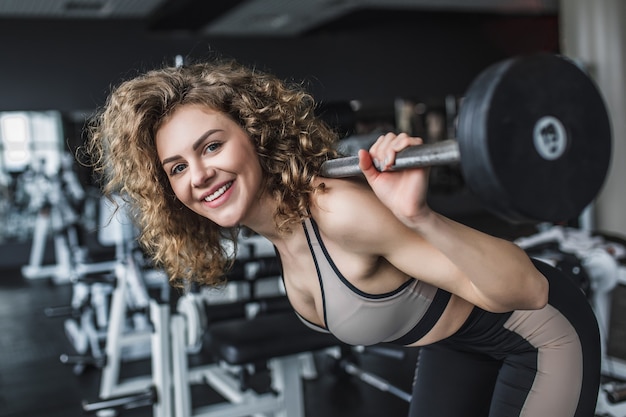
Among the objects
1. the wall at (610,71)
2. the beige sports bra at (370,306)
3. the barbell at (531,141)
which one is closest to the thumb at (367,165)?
the barbell at (531,141)

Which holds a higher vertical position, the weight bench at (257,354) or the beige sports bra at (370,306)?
the beige sports bra at (370,306)

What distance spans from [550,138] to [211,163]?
53cm

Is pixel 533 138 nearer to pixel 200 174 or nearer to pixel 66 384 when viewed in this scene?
pixel 200 174

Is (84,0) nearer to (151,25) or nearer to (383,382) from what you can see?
(151,25)

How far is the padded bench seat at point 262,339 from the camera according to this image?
2.10 meters

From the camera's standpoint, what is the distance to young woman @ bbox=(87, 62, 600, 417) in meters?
0.96

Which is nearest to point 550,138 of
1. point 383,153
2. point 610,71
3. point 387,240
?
point 383,153

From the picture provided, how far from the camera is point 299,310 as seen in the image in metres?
1.28

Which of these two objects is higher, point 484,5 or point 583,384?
point 484,5

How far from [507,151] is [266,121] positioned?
0.54 m

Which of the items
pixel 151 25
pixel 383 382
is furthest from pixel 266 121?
pixel 151 25

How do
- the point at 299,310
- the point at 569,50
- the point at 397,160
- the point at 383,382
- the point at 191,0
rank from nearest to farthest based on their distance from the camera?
the point at 397,160 → the point at 299,310 → the point at 383,382 → the point at 569,50 → the point at 191,0

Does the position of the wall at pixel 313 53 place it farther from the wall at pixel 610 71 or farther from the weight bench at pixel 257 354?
the weight bench at pixel 257 354

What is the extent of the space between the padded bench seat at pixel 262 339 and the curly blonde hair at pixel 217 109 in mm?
876
